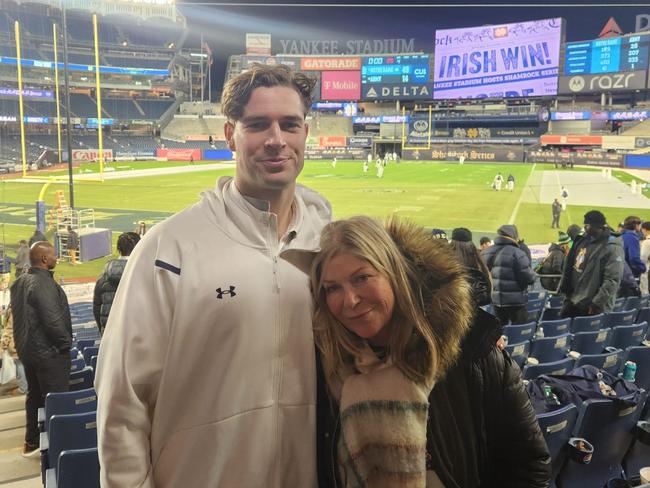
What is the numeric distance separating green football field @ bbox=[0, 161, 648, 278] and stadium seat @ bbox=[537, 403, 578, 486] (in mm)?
9449

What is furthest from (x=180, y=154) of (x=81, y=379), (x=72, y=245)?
(x=81, y=379)

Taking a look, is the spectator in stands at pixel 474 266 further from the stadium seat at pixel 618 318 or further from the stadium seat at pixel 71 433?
the stadium seat at pixel 71 433

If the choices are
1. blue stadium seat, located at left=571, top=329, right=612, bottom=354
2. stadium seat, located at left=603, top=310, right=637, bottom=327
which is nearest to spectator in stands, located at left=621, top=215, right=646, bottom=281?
stadium seat, located at left=603, top=310, right=637, bottom=327

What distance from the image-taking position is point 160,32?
5053 centimetres

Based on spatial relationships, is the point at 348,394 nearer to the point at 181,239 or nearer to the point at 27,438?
the point at 181,239

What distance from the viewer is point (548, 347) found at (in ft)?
16.2

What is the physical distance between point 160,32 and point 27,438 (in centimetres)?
5223

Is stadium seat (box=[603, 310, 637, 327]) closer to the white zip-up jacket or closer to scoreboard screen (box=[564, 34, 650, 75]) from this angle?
the white zip-up jacket

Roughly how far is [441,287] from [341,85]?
65703mm

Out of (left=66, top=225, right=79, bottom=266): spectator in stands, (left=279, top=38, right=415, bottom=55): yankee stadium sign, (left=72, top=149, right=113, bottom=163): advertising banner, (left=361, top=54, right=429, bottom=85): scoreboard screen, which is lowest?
(left=66, top=225, right=79, bottom=266): spectator in stands

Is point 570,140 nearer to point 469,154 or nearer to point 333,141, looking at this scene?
point 469,154

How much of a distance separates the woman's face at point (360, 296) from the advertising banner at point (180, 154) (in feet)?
159

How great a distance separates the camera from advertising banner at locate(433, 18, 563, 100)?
53719 mm

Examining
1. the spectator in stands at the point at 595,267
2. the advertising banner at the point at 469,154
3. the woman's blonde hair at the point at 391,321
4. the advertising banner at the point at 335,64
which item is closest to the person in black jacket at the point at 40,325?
the woman's blonde hair at the point at 391,321
